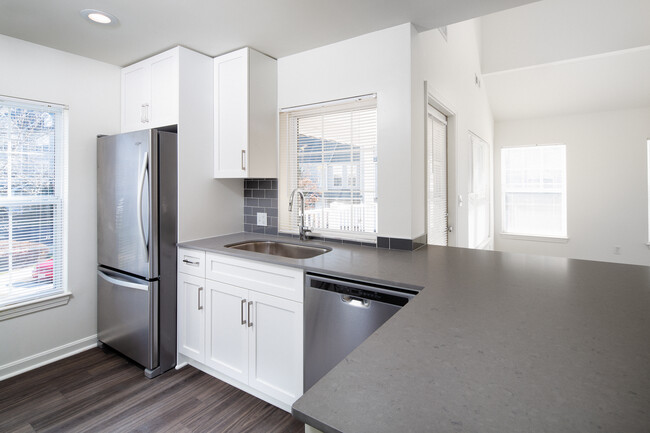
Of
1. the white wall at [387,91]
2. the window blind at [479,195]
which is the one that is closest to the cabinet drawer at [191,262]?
the white wall at [387,91]

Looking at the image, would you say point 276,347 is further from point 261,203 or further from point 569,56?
point 569,56

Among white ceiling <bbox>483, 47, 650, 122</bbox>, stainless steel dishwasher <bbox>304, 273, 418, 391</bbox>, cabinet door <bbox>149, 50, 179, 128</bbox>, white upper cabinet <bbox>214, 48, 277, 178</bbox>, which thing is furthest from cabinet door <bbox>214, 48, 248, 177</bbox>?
white ceiling <bbox>483, 47, 650, 122</bbox>

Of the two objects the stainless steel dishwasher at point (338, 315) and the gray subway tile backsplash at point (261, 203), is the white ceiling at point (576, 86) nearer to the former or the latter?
the gray subway tile backsplash at point (261, 203)

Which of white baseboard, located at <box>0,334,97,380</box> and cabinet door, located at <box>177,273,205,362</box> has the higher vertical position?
cabinet door, located at <box>177,273,205,362</box>

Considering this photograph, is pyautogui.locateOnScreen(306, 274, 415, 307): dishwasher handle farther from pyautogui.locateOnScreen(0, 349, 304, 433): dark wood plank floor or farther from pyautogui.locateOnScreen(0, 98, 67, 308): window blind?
pyautogui.locateOnScreen(0, 98, 67, 308): window blind

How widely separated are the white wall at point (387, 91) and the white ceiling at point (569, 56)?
336 cm

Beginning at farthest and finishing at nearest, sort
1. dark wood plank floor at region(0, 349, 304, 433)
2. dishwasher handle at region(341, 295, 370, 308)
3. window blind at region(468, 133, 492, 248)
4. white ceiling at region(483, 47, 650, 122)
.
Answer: white ceiling at region(483, 47, 650, 122) → window blind at region(468, 133, 492, 248) → dark wood plank floor at region(0, 349, 304, 433) → dishwasher handle at region(341, 295, 370, 308)

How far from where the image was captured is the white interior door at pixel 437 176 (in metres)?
2.94

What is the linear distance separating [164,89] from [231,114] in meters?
0.53

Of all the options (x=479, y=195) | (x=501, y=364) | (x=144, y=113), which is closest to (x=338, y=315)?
(x=501, y=364)

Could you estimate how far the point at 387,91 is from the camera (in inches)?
89.3

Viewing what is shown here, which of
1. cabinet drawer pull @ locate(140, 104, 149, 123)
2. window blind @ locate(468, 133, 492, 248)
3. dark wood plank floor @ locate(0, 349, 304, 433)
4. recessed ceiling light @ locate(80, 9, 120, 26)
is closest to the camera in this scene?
dark wood plank floor @ locate(0, 349, 304, 433)

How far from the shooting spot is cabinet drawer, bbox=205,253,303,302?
1930 millimetres

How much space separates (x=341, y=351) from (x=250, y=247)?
127 cm
